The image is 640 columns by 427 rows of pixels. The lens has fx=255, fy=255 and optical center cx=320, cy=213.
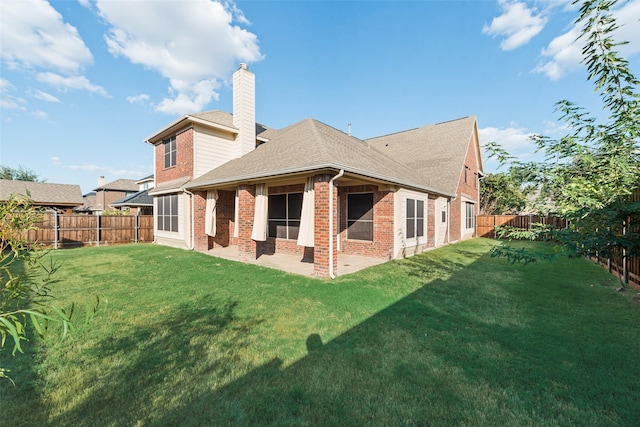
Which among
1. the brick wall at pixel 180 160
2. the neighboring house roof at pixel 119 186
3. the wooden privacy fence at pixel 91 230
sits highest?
the neighboring house roof at pixel 119 186

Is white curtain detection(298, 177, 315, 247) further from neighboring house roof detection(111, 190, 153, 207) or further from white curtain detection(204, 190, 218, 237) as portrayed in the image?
neighboring house roof detection(111, 190, 153, 207)

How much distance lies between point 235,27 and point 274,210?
7.95 m

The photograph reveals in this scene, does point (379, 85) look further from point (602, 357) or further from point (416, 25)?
point (602, 357)

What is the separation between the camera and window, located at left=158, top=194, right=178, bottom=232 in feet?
41.8

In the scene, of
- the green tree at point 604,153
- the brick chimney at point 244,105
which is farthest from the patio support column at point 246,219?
the green tree at point 604,153

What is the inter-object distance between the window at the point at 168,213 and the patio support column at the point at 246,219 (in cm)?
563

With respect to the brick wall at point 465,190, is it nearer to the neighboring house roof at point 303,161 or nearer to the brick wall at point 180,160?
the neighboring house roof at point 303,161

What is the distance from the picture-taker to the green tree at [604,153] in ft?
7.93

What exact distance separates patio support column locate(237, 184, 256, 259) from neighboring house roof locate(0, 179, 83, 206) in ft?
70.9

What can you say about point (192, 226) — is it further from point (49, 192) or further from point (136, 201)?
point (49, 192)

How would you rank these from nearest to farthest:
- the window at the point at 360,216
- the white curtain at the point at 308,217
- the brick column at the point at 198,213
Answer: the white curtain at the point at 308,217 → the window at the point at 360,216 → the brick column at the point at 198,213

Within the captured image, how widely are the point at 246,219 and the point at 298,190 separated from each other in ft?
7.40

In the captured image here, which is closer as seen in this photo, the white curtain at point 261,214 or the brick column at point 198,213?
the white curtain at point 261,214

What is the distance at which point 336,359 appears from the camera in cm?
298
